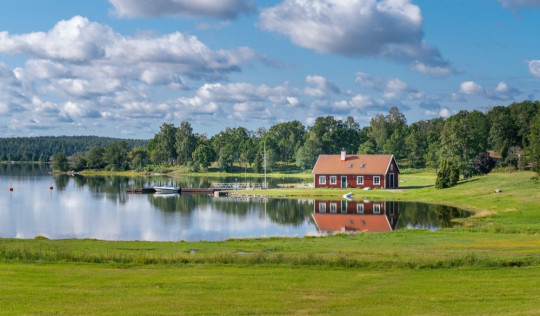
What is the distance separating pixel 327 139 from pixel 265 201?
7081cm

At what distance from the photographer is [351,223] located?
43062mm

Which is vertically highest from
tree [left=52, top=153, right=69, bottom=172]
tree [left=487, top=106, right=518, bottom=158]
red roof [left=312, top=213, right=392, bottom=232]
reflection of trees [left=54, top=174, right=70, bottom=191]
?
tree [left=487, top=106, right=518, bottom=158]

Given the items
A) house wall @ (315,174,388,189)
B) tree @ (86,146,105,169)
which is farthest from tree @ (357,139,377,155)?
tree @ (86,146,105,169)

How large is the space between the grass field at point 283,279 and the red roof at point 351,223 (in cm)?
1310

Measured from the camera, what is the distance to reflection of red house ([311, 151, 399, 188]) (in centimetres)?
7069

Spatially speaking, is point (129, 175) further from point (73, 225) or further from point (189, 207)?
point (73, 225)

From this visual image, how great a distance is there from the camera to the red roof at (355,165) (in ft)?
233

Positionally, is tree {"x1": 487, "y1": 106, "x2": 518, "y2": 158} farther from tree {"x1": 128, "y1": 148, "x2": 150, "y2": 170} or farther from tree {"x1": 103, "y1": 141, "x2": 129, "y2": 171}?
tree {"x1": 103, "y1": 141, "x2": 129, "y2": 171}

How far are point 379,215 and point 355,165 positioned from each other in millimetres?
25047

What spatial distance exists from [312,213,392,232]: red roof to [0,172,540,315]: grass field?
43.0 ft

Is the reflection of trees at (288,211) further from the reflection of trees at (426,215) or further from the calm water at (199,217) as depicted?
the reflection of trees at (426,215)

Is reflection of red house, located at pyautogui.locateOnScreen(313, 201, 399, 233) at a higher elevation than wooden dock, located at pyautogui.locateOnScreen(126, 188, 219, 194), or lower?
lower

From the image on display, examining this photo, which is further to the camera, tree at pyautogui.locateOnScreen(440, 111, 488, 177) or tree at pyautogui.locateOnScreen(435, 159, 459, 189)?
tree at pyautogui.locateOnScreen(440, 111, 488, 177)

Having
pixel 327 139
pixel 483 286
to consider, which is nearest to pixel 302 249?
pixel 483 286
